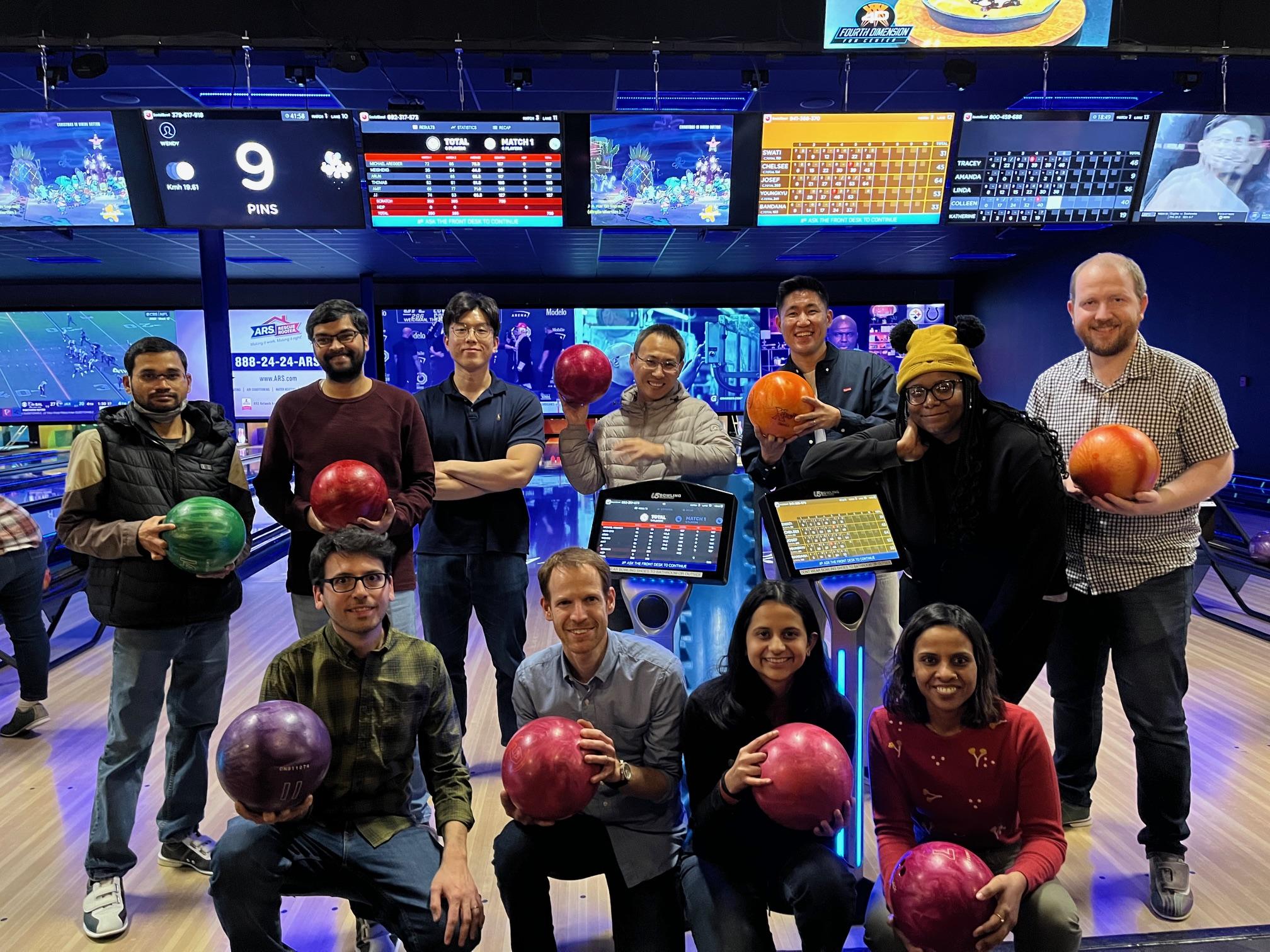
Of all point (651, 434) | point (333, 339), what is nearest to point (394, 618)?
point (333, 339)

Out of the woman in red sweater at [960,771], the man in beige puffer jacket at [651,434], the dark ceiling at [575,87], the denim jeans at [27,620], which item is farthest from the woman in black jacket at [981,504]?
the denim jeans at [27,620]

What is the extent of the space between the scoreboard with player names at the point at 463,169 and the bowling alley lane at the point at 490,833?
209 centimetres

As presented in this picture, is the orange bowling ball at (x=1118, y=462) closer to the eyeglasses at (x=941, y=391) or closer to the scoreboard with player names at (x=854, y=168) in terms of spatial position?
the eyeglasses at (x=941, y=391)

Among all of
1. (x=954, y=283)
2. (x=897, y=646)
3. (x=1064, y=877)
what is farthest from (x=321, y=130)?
(x=954, y=283)

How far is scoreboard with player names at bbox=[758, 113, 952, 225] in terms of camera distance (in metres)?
3.81

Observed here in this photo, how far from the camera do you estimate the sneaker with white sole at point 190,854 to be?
7.57 feet

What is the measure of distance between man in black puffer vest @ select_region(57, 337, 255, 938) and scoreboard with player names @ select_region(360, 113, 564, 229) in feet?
6.17

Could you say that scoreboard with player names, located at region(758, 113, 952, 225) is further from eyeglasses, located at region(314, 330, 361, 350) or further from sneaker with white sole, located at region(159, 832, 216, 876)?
sneaker with white sole, located at region(159, 832, 216, 876)

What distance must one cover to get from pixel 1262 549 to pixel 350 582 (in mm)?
4589

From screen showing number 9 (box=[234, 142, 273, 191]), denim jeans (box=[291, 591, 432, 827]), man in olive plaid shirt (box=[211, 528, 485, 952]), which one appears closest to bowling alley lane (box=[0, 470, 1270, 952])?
denim jeans (box=[291, 591, 432, 827])

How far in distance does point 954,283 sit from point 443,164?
8943 mm

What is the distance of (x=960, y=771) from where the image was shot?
1.63 meters

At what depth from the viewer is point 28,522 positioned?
3340mm

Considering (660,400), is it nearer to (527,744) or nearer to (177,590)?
(527,744)
